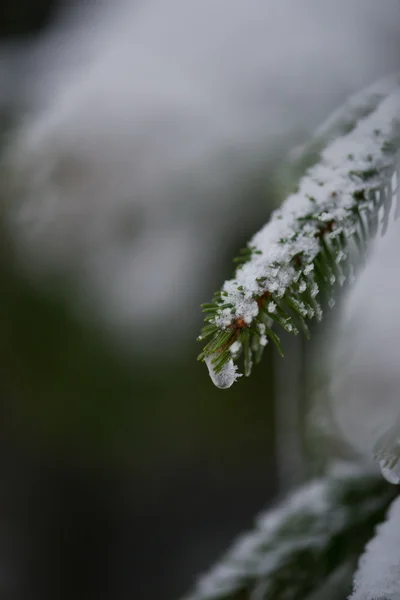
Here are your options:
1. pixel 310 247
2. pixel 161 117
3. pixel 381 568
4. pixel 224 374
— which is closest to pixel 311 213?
pixel 310 247

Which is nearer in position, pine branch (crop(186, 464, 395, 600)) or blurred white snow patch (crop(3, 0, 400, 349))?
pine branch (crop(186, 464, 395, 600))

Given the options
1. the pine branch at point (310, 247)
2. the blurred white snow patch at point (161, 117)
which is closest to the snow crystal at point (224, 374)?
the pine branch at point (310, 247)

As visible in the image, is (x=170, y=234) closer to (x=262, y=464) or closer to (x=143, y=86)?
(x=143, y=86)

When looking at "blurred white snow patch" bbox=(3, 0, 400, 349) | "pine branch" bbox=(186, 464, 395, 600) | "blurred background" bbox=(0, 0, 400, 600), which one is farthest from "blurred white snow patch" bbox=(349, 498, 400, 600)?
"blurred white snow patch" bbox=(3, 0, 400, 349)

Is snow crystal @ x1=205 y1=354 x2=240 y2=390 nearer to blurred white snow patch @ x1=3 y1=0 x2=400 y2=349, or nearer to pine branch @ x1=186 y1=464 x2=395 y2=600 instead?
pine branch @ x1=186 y1=464 x2=395 y2=600

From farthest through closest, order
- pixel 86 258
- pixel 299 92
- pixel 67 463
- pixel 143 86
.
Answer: pixel 67 463, pixel 86 258, pixel 143 86, pixel 299 92

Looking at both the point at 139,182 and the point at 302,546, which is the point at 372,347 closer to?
the point at 302,546

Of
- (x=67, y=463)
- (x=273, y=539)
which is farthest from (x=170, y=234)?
(x=67, y=463)

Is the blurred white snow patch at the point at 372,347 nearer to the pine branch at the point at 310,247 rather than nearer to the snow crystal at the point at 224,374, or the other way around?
the pine branch at the point at 310,247

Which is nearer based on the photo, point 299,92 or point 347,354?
point 347,354
